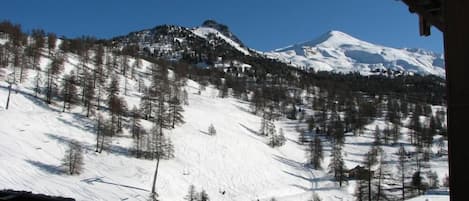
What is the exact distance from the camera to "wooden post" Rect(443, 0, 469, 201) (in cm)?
475

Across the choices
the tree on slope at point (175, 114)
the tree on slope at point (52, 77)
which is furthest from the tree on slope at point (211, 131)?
the tree on slope at point (52, 77)

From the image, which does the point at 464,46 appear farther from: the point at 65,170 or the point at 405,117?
the point at 405,117

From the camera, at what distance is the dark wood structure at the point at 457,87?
15.6 feet

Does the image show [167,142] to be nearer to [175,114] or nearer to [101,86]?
[175,114]

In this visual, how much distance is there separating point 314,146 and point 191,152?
34.6 m

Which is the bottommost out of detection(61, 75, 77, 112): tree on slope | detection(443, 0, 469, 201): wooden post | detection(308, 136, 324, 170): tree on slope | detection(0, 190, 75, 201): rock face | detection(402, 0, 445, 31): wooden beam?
detection(308, 136, 324, 170): tree on slope

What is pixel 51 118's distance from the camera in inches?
3167

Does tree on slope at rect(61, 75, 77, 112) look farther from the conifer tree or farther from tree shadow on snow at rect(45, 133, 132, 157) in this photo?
the conifer tree

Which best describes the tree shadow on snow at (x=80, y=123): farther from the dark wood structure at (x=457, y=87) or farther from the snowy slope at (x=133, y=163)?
the dark wood structure at (x=457, y=87)

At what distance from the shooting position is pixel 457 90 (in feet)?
15.9

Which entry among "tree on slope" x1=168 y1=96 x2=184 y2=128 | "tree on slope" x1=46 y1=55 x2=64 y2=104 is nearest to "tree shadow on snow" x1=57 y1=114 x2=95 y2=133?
"tree on slope" x1=46 y1=55 x2=64 y2=104

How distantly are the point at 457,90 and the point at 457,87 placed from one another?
36 mm

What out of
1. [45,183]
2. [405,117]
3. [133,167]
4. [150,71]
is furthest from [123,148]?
[405,117]

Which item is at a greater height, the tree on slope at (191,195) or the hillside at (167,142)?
the hillside at (167,142)
